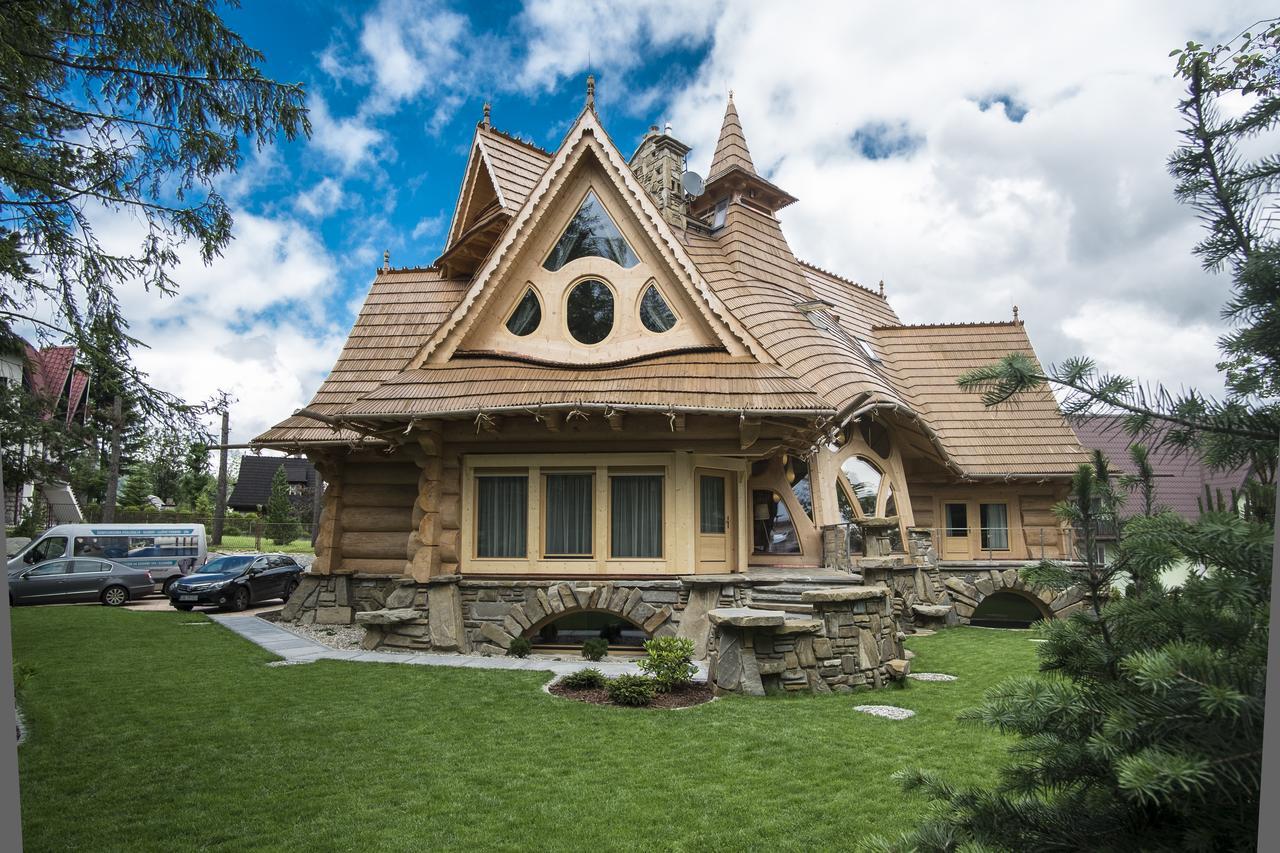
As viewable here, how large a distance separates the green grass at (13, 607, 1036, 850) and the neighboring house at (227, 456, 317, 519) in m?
45.2

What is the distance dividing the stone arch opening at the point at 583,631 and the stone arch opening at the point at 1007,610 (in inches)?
357

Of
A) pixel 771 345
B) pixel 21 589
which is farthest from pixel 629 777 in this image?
pixel 21 589

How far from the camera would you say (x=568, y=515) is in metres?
11.7

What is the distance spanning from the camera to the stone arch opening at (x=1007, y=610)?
17016 mm

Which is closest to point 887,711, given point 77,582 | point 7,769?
point 7,769

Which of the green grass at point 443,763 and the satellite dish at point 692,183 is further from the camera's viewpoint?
the satellite dish at point 692,183

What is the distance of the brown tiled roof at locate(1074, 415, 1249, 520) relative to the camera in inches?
75.7

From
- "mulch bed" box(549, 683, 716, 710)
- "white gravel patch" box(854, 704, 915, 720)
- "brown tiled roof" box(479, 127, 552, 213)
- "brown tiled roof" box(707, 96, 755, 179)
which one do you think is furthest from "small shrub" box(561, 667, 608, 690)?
"brown tiled roof" box(707, 96, 755, 179)

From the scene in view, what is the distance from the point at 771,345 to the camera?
13.7 metres

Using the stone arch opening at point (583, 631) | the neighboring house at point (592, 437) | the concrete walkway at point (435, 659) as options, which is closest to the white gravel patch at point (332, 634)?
the concrete walkway at point (435, 659)

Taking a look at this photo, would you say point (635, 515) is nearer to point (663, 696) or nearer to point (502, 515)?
point (502, 515)

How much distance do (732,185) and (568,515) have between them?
9.49 meters

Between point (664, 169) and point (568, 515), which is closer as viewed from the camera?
point (568, 515)

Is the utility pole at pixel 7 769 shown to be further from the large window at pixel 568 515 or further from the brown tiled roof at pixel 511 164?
the brown tiled roof at pixel 511 164
